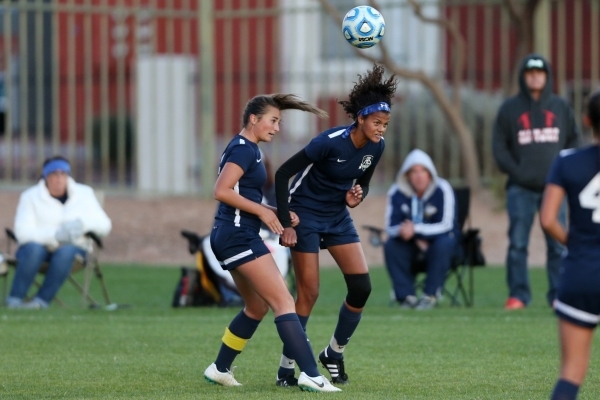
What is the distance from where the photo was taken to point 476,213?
17875mm

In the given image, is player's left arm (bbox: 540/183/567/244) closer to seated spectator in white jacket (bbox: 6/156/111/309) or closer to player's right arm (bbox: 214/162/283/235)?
player's right arm (bbox: 214/162/283/235)

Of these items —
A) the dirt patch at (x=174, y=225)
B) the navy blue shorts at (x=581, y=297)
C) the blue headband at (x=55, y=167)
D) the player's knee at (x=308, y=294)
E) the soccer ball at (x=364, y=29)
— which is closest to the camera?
the navy blue shorts at (x=581, y=297)

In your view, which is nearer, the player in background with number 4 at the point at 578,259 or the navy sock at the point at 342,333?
the player in background with number 4 at the point at 578,259

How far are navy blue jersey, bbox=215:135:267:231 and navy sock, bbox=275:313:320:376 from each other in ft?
1.95

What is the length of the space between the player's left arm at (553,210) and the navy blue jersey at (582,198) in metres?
0.03

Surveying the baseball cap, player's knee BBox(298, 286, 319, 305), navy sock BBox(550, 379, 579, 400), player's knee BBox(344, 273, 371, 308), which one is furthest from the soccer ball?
navy sock BBox(550, 379, 579, 400)

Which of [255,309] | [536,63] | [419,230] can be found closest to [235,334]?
[255,309]

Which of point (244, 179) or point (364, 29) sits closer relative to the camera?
point (244, 179)

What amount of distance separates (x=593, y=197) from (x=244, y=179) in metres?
2.64

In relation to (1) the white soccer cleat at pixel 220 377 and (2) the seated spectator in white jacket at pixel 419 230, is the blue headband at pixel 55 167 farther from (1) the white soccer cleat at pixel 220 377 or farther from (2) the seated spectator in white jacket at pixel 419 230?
(1) the white soccer cleat at pixel 220 377

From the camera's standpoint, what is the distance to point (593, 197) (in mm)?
4988

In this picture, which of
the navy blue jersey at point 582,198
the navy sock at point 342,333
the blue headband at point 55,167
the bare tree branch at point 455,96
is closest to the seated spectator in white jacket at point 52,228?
the blue headband at point 55,167

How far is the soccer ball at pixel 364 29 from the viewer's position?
8438mm

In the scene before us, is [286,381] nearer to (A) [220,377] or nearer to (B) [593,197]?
(A) [220,377]
